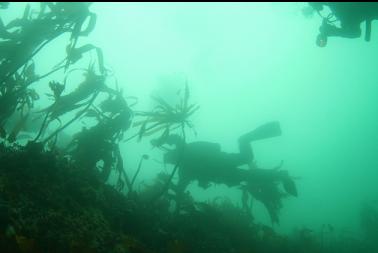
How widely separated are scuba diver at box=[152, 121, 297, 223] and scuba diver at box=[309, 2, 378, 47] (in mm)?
3970

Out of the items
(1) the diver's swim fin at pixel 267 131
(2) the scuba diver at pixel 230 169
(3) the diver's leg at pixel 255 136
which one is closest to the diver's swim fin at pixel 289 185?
(2) the scuba diver at pixel 230 169

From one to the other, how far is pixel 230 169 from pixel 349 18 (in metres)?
6.18

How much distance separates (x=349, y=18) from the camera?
26.4 feet

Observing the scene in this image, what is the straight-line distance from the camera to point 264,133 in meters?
11.9

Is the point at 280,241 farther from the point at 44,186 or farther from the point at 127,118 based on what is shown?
the point at 44,186

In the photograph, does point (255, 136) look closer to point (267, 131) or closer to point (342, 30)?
point (267, 131)

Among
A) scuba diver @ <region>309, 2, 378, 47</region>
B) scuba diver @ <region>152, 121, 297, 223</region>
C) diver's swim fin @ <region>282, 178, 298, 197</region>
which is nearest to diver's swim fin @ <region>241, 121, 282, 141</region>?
scuba diver @ <region>152, 121, 297, 223</region>

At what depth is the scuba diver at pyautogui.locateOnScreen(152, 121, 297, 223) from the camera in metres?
11.9

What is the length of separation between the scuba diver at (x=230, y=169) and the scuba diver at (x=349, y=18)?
397 cm

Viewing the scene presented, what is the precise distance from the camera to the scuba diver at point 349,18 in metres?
7.78

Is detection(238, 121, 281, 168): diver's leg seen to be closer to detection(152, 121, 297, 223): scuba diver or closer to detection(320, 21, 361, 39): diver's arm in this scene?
detection(152, 121, 297, 223): scuba diver

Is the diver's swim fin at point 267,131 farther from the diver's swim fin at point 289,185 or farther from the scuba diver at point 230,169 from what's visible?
the diver's swim fin at point 289,185

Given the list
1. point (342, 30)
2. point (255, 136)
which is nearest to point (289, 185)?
point (255, 136)

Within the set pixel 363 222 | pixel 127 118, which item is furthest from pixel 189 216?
pixel 363 222
